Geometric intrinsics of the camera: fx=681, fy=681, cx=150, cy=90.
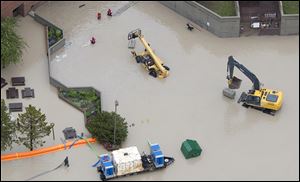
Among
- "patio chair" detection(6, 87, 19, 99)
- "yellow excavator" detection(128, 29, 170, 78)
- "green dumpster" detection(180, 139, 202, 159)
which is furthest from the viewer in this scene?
"yellow excavator" detection(128, 29, 170, 78)

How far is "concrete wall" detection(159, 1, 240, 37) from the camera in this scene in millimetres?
59000

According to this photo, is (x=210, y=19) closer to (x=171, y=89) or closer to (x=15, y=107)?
(x=171, y=89)

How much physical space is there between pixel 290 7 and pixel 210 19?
7.29 metres

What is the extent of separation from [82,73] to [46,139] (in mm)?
7975

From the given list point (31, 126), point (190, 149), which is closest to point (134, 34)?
point (190, 149)

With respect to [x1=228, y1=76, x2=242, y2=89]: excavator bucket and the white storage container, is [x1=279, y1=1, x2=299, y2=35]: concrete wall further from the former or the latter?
the white storage container

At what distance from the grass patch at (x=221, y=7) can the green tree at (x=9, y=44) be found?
665 inches

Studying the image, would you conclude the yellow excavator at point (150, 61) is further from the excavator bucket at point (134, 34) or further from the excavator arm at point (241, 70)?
the excavator arm at point (241, 70)

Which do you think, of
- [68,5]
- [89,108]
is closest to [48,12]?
[68,5]

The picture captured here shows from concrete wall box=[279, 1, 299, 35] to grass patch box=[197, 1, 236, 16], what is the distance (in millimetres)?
4298

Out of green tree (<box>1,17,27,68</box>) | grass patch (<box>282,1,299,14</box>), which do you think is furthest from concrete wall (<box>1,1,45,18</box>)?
grass patch (<box>282,1,299,14</box>)

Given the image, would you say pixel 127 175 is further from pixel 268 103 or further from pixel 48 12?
pixel 48 12

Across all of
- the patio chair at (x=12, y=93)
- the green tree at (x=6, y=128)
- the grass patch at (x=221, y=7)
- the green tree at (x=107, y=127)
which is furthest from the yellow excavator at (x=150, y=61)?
the green tree at (x=6, y=128)

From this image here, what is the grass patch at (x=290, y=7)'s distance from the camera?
6003cm
